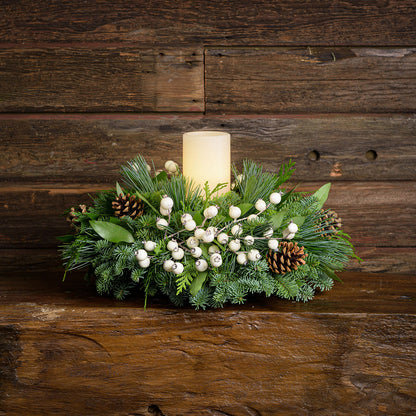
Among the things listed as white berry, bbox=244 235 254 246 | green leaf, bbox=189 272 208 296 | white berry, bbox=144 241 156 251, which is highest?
white berry, bbox=244 235 254 246

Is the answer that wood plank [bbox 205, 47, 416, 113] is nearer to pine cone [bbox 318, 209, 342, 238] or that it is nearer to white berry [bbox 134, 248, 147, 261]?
pine cone [bbox 318, 209, 342, 238]

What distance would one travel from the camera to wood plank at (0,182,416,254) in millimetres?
1180

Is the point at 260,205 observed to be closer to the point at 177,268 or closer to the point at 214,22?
the point at 177,268

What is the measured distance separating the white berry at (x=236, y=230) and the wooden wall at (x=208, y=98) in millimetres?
401

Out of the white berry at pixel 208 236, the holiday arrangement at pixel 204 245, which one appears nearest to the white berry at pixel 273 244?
the holiday arrangement at pixel 204 245

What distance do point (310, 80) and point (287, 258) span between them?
544 millimetres

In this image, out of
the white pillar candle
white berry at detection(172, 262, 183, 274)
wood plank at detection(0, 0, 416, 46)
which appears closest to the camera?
white berry at detection(172, 262, 183, 274)

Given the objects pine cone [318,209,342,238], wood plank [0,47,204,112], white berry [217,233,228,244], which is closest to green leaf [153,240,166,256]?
white berry [217,233,228,244]

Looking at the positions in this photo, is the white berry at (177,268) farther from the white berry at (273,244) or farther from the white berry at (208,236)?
the white berry at (273,244)

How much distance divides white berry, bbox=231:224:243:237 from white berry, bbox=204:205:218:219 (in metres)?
0.04

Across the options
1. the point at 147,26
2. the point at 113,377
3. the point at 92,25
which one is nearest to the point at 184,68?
the point at 147,26

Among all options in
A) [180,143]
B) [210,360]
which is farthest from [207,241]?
[180,143]

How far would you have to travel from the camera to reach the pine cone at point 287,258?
813 mm

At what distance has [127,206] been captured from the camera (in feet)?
2.84
